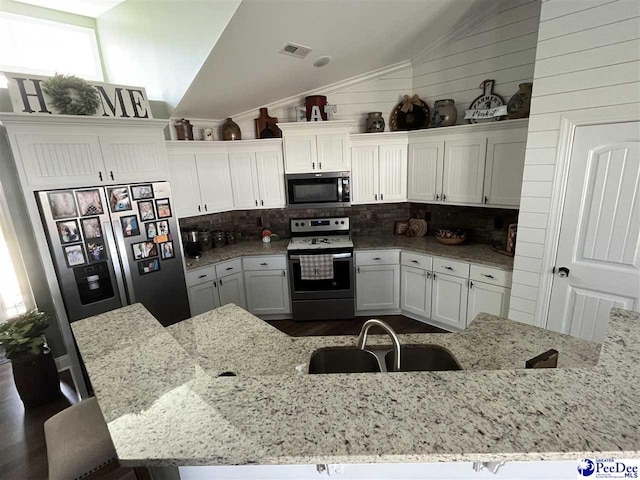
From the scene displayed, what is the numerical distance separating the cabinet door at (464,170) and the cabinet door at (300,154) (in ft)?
5.02

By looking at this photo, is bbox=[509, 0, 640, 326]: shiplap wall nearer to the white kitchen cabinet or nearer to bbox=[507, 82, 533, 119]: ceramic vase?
bbox=[507, 82, 533, 119]: ceramic vase

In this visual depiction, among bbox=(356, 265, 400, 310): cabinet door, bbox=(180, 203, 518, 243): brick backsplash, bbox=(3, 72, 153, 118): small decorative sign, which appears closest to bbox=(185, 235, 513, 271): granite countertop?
bbox=(180, 203, 518, 243): brick backsplash

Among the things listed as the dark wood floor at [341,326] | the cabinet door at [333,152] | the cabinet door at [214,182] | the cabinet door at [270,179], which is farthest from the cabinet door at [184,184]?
the dark wood floor at [341,326]

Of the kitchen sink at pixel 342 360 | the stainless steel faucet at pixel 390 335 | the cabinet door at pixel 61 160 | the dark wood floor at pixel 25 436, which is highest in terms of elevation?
the cabinet door at pixel 61 160

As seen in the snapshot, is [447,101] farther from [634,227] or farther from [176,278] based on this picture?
[176,278]

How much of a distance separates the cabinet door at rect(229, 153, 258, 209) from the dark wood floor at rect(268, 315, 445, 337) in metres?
1.57

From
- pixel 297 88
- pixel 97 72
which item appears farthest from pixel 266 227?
pixel 97 72

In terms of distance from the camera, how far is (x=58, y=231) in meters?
2.34

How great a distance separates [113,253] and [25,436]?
1.50 m

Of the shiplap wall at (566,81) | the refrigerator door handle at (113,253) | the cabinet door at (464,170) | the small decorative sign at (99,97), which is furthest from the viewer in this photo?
the cabinet door at (464,170)

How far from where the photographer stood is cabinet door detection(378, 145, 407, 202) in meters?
3.68

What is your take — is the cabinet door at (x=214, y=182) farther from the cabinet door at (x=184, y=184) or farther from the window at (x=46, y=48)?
the window at (x=46, y=48)

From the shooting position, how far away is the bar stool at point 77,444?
1403mm

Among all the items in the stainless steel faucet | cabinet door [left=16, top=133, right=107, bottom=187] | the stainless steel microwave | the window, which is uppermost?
the window
